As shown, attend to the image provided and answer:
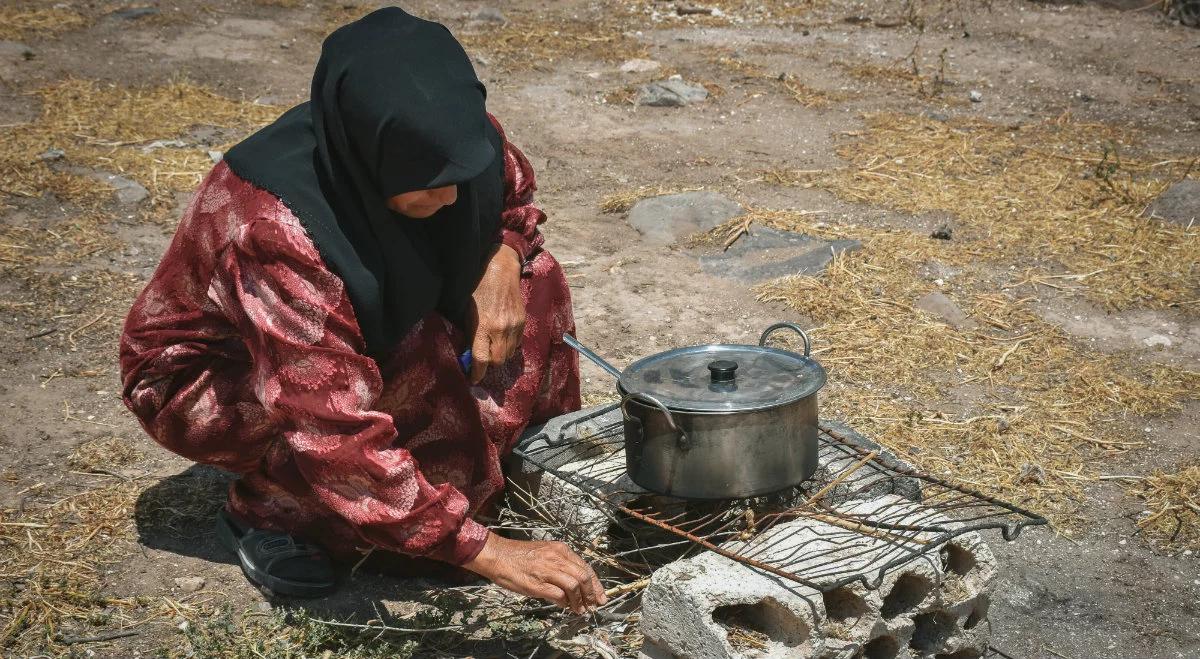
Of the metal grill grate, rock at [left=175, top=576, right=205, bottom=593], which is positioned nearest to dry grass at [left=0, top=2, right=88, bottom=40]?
rock at [left=175, top=576, right=205, bottom=593]

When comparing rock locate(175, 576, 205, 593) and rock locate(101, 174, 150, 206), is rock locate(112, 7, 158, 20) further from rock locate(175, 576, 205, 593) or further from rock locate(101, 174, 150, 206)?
rock locate(175, 576, 205, 593)

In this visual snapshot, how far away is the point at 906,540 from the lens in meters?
2.70

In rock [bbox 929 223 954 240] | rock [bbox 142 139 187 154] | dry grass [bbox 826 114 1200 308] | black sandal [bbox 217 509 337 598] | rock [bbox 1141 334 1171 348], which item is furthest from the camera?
rock [bbox 142 139 187 154]

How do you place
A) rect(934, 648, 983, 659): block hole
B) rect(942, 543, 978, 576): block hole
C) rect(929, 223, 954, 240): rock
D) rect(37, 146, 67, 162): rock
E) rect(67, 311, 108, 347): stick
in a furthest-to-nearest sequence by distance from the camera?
rect(37, 146, 67, 162): rock → rect(929, 223, 954, 240): rock → rect(67, 311, 108, 347): stick → rect(934, 648, 983, 659): block hole → rect(942, 543, 978, 576): block hole

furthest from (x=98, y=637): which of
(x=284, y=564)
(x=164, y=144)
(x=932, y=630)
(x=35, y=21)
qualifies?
(x=35, y=21)

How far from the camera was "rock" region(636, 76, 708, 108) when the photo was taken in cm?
805

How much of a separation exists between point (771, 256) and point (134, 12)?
20.2 ft

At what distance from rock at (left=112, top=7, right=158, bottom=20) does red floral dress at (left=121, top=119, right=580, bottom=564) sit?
6.94m

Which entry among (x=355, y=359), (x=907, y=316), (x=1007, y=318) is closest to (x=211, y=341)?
(x=355, y=359)

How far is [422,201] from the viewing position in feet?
8.97

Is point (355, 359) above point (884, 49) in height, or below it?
above

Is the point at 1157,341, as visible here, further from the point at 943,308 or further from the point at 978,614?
the point at 978,614

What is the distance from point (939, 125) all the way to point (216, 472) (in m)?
5.27

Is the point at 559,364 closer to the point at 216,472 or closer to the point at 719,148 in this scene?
the point at 216,472
